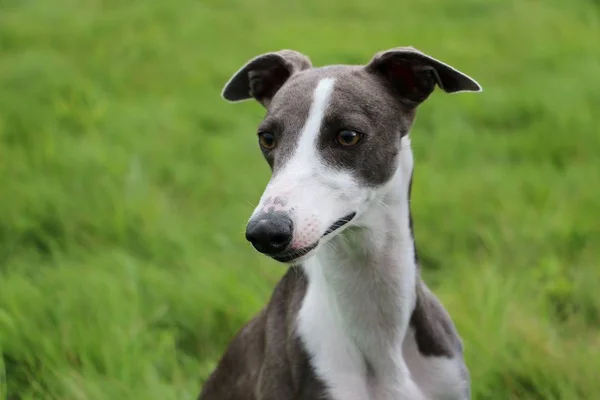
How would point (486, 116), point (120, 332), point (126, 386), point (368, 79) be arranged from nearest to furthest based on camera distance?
point (368, 79)
point (126, 386)
point (120, 332)
point (486, 116)

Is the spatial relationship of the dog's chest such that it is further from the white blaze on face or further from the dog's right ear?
the dog's right ear

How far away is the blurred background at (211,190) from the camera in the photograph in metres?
3.86

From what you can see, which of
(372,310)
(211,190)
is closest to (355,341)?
(372,310)

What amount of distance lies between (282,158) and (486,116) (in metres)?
4.55

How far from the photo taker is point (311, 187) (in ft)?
8.23

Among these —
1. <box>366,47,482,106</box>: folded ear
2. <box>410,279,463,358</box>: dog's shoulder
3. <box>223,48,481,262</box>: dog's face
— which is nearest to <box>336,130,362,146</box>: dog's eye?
<box>223,48,481,262</box>: dog's face

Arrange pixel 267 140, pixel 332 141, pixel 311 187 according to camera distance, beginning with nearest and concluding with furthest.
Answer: pixel 311 187 → pixel 332 141 → pixel 267 140

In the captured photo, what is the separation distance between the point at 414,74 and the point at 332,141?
18.1 inches

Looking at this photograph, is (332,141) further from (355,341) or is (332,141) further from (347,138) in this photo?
(355,341)

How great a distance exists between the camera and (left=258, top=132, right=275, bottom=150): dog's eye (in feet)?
9.01

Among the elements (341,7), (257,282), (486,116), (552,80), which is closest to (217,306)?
(257,282)

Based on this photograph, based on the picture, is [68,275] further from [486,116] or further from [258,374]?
[486,116]

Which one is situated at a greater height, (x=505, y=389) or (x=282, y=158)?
(x=282, y=158)

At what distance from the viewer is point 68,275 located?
445cm
